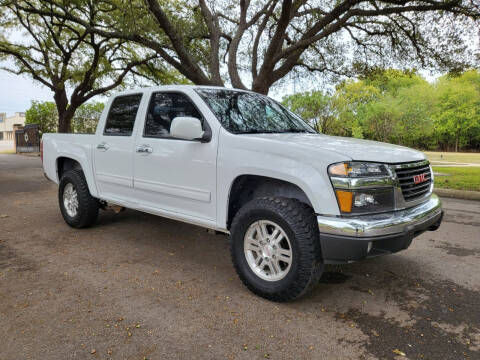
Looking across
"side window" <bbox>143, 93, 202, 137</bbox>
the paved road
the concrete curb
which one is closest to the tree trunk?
the paved road

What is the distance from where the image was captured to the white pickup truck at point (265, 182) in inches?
110

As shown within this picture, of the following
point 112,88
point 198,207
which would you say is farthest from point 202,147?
point 112,88

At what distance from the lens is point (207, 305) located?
3.04m

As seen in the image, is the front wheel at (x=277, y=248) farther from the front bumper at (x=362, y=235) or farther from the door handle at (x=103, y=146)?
the door handle at (x=103, y=146)

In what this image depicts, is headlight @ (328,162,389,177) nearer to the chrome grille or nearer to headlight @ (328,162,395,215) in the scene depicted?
headlight @ (328,162,395,215)

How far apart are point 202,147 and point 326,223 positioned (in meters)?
1.43

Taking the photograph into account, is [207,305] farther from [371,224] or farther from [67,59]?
[67,59]

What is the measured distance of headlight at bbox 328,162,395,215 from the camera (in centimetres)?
275

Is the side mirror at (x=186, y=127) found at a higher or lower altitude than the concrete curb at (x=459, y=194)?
higher

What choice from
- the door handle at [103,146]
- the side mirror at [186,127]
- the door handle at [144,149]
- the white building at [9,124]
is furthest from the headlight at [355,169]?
the white building at [9,124]

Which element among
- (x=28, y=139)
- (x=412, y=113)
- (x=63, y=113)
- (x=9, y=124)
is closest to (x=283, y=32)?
(x=63, y=113)

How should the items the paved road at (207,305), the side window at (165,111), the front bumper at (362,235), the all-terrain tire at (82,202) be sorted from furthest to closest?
the all-terrain tire at (82,202), the side window at (165,111), the front bumper at (362,235), the paved road at (207,305)

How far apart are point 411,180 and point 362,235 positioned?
0.87 meters

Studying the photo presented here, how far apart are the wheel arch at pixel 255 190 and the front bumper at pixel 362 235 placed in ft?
1.37
